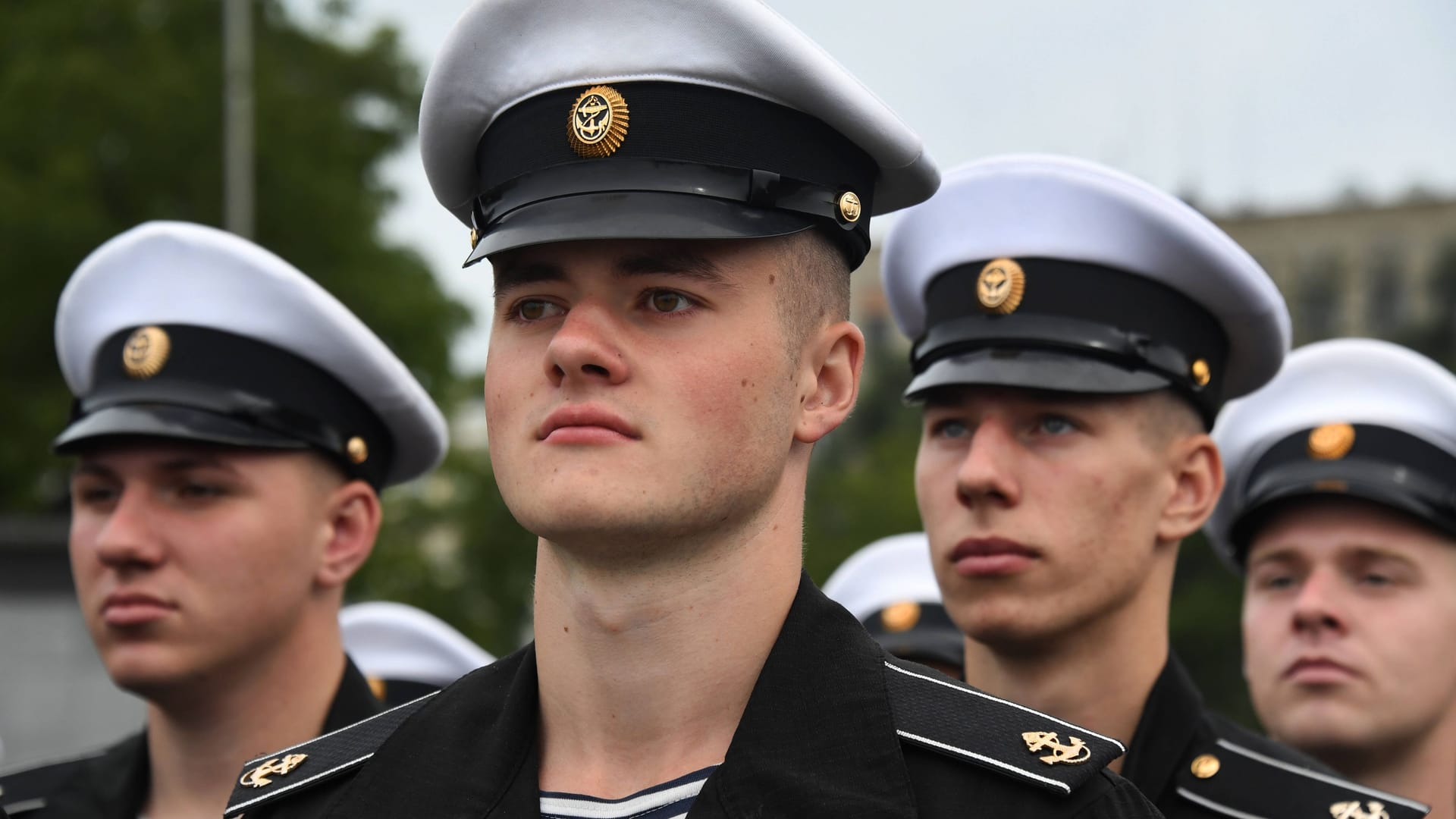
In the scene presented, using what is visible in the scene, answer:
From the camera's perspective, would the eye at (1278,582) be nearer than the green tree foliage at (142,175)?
Yes

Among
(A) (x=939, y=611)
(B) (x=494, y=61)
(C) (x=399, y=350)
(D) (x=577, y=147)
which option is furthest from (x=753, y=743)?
(C) (x=399, y=350)

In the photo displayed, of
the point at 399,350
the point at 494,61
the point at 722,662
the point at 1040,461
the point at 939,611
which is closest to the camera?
the point at 722,662

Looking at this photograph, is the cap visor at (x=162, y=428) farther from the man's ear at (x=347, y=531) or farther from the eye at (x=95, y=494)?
the man's ear at (x=347, y=531)

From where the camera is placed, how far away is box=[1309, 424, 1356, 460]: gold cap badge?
5.27 metres

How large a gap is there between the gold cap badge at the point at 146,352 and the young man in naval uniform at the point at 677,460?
203 cm

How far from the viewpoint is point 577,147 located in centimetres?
311

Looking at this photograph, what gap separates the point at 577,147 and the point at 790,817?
1170mm

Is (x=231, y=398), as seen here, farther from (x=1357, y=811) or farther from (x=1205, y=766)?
(x=1357, y=811)

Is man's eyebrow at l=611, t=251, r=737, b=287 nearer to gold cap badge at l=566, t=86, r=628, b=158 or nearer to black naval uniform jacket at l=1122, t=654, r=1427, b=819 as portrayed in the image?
gold cap badge at l=566, t=86, r=628, b=158

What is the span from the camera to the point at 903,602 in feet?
21.7

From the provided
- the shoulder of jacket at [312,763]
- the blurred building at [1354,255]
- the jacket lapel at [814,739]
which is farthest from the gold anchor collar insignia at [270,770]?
the blurred building at [1354,255]

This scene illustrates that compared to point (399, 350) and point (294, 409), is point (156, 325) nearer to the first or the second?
point (294, 409)

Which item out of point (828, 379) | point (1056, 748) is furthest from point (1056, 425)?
point (1056, 748)

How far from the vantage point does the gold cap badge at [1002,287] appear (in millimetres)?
4508
